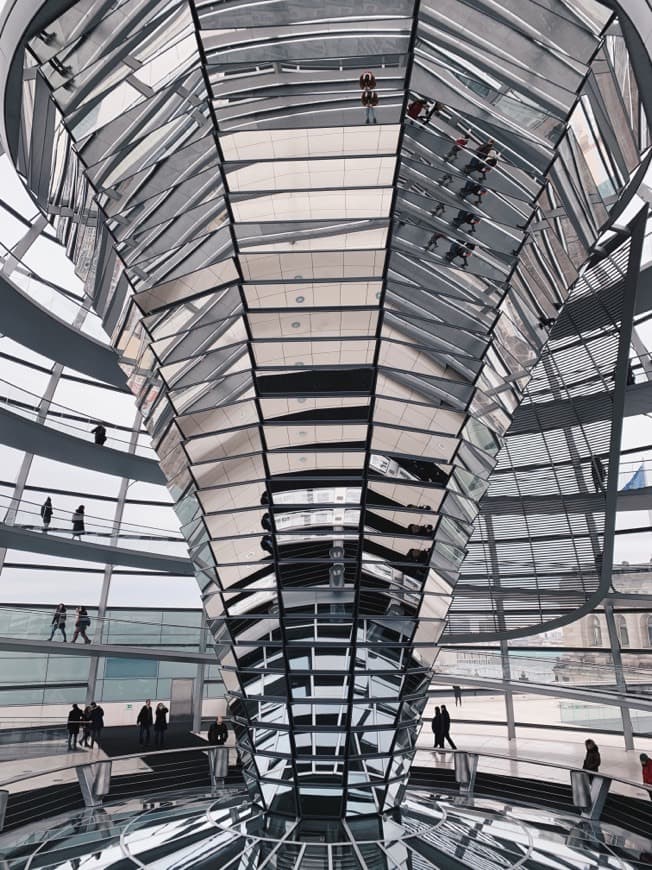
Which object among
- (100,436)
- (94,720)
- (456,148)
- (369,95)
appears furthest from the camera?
(100,436)

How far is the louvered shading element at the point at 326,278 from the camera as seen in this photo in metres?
8.05

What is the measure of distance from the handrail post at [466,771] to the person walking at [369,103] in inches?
465

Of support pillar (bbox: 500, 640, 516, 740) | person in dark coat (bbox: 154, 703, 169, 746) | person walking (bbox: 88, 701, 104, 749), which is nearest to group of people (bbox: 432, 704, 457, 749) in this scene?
support pillar (bbox: 500, 640, 516, 740)

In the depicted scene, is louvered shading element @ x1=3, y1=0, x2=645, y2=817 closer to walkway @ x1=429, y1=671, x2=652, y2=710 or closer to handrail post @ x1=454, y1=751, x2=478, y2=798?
handrail post @ x1=454, y1=751, x2=478, y2=798

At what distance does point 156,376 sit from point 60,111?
4.07 m

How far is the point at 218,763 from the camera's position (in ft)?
51.2

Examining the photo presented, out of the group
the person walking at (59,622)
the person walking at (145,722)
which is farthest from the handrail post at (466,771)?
the person walking at (59,622)

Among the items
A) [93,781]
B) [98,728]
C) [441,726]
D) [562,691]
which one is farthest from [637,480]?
[98,728]

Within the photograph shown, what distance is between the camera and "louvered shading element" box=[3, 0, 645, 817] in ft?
26.4

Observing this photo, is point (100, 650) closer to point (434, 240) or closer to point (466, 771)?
point (466, 771)

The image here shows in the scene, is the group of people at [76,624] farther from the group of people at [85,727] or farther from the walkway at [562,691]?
the walkway at [562,691]

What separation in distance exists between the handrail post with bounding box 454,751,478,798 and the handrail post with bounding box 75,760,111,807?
6776 millimetres

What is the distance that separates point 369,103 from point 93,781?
12.0 m

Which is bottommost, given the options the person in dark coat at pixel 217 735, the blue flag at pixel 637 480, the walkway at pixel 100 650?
the person in dark coat at pixel 217 735
